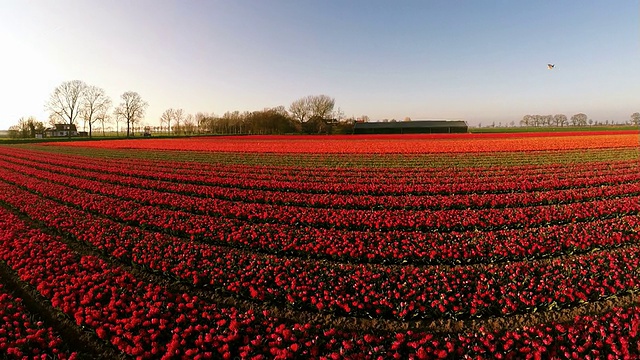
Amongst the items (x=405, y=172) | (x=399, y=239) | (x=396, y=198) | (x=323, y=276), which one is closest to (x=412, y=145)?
(x=405, y=172)

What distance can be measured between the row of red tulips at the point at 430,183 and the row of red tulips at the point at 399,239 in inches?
227

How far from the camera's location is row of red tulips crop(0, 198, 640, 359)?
4887 millimetres

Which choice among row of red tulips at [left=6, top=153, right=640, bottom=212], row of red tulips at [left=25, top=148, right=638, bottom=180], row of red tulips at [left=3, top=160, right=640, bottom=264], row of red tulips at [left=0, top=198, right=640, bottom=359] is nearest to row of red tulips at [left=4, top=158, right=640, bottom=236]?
row of red tulips at [left=3, top=160, right=640, bottom=264]

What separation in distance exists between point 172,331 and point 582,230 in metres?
11.1

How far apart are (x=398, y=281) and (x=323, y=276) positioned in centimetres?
164

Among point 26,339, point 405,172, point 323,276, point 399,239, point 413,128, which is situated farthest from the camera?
point 413,128

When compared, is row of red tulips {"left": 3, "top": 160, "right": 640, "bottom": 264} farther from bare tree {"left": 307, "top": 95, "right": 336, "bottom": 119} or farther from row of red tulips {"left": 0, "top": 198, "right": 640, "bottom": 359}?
bare tree {"left": 307, "top": 95, "right": 336, "bottom": 119}

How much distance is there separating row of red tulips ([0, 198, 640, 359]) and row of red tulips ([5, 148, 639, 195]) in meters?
10.6

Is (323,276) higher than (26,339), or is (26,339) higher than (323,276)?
(323,276)

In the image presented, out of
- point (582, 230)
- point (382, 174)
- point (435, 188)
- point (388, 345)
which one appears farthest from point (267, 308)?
point (382, 174)

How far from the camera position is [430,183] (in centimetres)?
1784

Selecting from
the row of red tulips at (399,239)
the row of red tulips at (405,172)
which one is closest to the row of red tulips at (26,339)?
the row of red tulips at (399,239)

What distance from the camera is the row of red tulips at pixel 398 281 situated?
632 cm

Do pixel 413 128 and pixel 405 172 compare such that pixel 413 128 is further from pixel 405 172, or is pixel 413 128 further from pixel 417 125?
pixel 405 172
